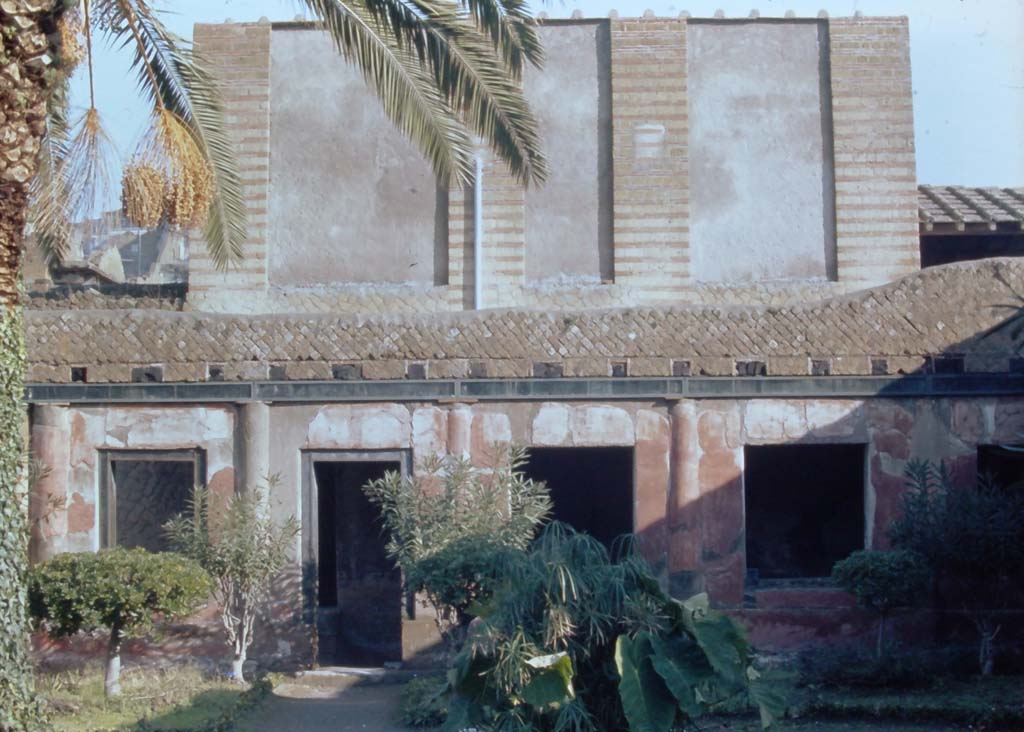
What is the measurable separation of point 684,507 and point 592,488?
4.57 m

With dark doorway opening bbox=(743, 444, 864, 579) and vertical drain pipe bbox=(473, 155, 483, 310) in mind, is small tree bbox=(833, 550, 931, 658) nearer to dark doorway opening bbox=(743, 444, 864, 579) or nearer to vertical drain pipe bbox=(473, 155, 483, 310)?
dark doorway opening bbox=(743, 444, 864, 579)

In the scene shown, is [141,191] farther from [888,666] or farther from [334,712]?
[888,666]

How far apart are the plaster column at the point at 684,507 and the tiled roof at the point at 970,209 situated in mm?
5557

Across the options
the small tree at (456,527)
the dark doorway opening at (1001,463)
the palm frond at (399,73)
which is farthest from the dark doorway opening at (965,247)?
the palm frond at (399,73)

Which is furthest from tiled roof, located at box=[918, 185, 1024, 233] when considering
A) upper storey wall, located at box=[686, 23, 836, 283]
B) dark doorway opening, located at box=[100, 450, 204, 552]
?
dark doorway opening, located at box=[100, 450, 204, 552]

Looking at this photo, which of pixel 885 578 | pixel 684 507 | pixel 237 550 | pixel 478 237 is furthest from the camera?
pixel 478 237

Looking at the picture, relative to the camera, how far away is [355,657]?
48.0 feet

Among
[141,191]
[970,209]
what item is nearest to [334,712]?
[141,191]

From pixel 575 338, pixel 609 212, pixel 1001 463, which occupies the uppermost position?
pixel 609 212

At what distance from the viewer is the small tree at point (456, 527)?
9.88 m

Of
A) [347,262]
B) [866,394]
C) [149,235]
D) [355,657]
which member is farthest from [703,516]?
[149,235]

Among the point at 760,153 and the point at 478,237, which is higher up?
the point at 760,153

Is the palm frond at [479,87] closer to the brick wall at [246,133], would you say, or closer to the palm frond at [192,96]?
the palm frond at [192,96]

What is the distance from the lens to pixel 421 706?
995cm
